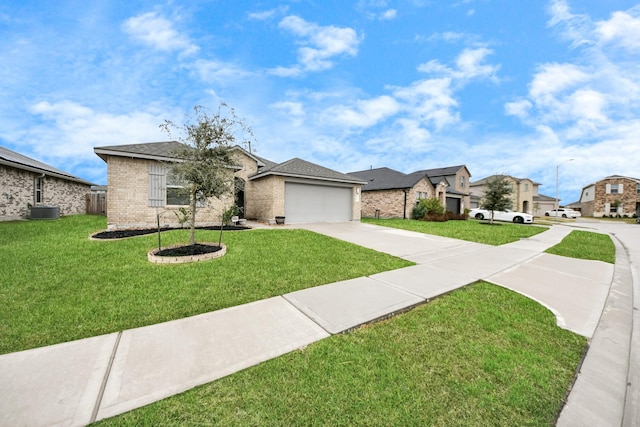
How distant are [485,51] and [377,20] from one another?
6.33m

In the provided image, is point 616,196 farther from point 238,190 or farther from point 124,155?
point 124,155

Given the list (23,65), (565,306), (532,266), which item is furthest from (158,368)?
(23,65)

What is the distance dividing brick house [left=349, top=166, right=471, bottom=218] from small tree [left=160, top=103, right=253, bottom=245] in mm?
14954

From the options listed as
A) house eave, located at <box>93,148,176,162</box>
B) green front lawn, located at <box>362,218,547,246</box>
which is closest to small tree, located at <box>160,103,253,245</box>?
house eave, located at <box>93,148,176,162</box>

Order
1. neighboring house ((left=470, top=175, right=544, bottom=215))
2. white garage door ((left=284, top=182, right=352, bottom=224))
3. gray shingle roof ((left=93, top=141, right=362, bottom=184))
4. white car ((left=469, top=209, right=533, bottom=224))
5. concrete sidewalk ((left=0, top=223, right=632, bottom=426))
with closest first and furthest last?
1. concrete sidewalk ((left=0, top=223, right=632, bottom=426))
2. gray shingle roof ((left=93, top=141, right=362, bottom=184))
3. white garage door ((left=284, top=182, right=352, bottom=224))
4. white car ((left=469, top=209, right=533, bottom=224))
5. neighboring house ((left=470, top=175, right=544, bottom=215))

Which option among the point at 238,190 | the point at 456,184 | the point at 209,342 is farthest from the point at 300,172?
the point at 456,184

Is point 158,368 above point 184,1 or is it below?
below

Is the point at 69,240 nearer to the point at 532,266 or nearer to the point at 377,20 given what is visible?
the point at 532,266

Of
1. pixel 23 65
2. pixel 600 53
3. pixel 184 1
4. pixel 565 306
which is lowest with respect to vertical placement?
pixel 565 306

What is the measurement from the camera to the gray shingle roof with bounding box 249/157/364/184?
12.9 metres

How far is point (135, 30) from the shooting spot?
9.45 m

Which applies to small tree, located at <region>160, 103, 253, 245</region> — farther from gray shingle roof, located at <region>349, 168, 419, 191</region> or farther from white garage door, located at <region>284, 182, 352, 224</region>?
gray shingle roof, located at <region>349, 168, 419, 191</region>

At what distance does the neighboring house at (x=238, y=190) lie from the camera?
9.67 meters

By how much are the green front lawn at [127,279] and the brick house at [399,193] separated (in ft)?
50.3
